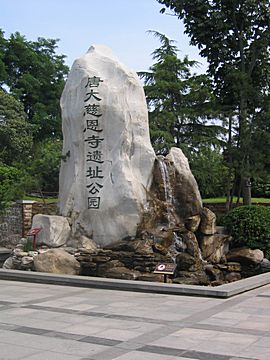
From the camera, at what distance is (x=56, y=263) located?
36.2 ft

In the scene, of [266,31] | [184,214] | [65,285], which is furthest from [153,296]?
[266,31]

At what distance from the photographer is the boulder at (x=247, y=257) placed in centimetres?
1247

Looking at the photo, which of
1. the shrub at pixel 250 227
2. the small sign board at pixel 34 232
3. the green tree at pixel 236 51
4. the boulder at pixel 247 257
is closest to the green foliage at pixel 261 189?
the green tree at pixel 236 51

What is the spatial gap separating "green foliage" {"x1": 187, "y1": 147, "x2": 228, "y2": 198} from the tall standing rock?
574 cm

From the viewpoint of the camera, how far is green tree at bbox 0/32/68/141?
3269cm

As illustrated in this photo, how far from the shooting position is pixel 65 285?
10.0 metres

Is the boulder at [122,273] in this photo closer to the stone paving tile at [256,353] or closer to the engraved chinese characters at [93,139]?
the engraved chinese characters at [93,139]

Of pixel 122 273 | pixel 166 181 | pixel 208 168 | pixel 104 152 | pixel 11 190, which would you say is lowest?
pixel 122 273

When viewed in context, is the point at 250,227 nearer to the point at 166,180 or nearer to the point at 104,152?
the point at 166,180

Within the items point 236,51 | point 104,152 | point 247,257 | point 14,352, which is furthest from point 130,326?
point 236,51

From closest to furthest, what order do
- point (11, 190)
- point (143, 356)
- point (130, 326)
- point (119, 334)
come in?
point (143, 356) → point (119, 334) → point (130, 326) → point (11, 190)

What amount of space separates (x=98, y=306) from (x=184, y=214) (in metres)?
5.76

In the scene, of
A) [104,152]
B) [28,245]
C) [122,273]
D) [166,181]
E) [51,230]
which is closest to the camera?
[122,273]

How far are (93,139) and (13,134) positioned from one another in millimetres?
14845
